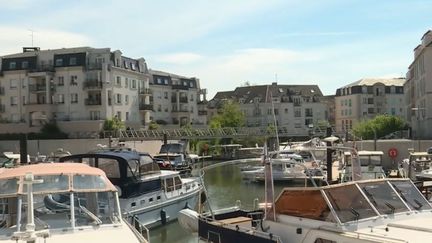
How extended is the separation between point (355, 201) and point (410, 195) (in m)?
1.84

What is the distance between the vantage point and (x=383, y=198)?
47.3 ft

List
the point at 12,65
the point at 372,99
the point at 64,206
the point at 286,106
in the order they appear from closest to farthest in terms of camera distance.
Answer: the point at 64,206
the point at 12,65
the point at 286,106
the point at 372,99

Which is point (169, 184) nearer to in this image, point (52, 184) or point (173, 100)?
point (52, 184)

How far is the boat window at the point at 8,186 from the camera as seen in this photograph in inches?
516

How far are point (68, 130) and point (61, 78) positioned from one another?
318 inches

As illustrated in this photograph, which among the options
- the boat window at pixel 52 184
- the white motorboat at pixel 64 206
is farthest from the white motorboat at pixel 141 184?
the boat window at pixel 52 184

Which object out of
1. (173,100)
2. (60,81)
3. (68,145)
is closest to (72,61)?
(60,81)

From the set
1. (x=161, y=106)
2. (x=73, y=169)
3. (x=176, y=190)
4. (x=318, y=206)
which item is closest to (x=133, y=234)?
(x=73, y=169)

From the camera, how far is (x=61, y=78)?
85625 millimetres

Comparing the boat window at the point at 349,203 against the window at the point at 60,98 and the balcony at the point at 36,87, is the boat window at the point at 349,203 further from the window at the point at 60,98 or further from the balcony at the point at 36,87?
the balcony at the point at 36,87

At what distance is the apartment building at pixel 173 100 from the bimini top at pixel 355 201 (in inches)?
3444

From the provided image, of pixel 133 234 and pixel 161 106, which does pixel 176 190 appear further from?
pixel 161 106

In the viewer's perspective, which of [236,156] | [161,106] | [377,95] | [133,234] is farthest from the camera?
[377,95]

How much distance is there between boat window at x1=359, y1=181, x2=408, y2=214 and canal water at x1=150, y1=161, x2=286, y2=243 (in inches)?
441
